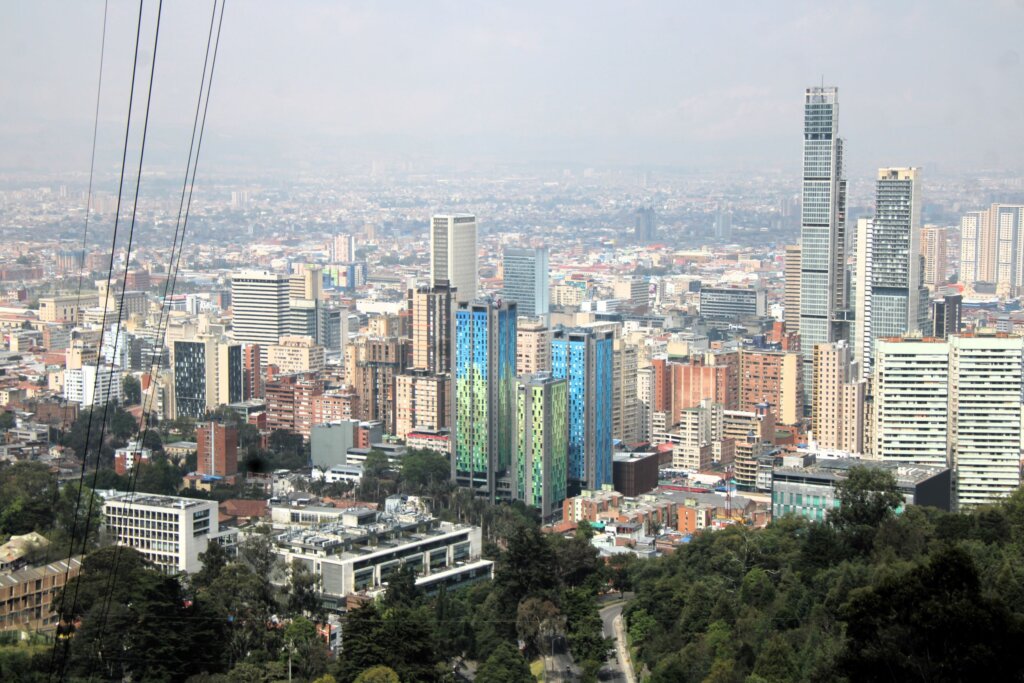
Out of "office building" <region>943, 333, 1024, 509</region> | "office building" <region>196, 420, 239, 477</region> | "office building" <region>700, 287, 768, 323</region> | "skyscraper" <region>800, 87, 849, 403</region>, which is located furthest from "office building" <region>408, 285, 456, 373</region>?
"office building" <region>700, 287, 768, 323</region>

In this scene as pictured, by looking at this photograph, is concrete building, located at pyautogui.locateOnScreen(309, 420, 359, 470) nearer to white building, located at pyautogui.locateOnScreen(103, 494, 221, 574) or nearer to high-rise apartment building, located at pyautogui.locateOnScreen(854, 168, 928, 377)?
white building, located at pyautogui.locateOnScreen(103, 494, 221, 574)

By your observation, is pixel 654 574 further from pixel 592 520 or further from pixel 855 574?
pixel 592 520

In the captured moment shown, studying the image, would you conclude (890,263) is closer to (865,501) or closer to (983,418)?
(983,418)

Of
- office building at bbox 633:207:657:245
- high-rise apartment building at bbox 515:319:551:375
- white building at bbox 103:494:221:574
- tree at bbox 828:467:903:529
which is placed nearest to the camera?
tree at bbox 828:467:903:529

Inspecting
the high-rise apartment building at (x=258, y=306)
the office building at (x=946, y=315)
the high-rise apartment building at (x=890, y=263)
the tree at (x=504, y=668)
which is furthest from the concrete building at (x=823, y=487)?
the high-rise apartment building at (x=258, y=306)

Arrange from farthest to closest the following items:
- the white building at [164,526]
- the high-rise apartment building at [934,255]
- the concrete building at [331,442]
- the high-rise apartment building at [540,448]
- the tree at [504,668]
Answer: the high-rise apartment building at [934,255] → the concrete building at [331,442] → the high-rise apartment building at [540,448] → the white building at [164,526] → the tree at [504,668]

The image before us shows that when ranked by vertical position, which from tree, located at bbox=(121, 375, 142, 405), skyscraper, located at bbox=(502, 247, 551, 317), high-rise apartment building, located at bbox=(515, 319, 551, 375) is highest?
skyscraper, located at bbox=(502, 247, 551, 317)

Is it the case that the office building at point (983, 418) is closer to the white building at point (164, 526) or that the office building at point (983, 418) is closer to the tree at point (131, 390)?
the white building at point (164, 526)
